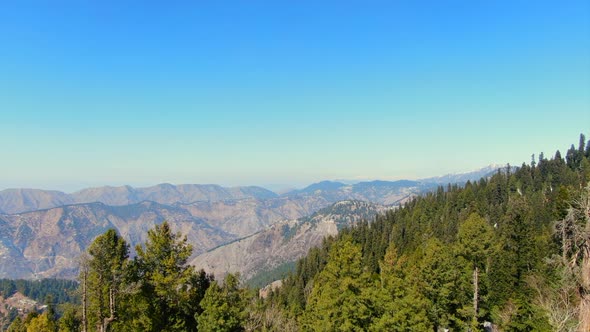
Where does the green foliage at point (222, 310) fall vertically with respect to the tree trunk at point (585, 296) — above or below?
below

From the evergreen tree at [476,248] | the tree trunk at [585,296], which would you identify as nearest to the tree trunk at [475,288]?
the evergreen tree at [476,248]

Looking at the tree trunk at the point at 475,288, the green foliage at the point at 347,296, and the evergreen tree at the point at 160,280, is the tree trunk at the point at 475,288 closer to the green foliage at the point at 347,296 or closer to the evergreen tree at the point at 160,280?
the green foliage at the point at 347,296

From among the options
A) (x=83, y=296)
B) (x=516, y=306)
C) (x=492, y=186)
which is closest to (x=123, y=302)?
(x=83, y=296)

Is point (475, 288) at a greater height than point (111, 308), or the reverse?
point (111, 308)

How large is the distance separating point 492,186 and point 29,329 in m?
155

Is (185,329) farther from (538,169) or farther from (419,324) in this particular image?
(538,169)

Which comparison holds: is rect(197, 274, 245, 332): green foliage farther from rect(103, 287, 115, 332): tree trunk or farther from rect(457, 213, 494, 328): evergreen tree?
rect(457, 213, 494, 328): evergreen tree

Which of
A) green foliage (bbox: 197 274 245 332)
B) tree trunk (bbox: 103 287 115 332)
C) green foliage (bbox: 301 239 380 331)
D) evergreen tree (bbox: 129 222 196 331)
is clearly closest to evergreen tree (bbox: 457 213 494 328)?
green foliage (bbox: 301 239 380 331)

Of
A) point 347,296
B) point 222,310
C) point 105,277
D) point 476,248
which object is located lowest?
point 222,310

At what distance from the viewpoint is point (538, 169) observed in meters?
164

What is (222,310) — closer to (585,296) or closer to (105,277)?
(105,277)

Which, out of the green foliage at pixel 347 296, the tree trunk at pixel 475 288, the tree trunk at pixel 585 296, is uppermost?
the tree trunk at pixel 585 296

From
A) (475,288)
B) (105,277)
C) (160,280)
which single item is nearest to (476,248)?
(475,288)

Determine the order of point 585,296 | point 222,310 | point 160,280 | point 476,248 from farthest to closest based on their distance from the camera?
point 476,248 → point 222,310 → point 160,280 → point 585,296
